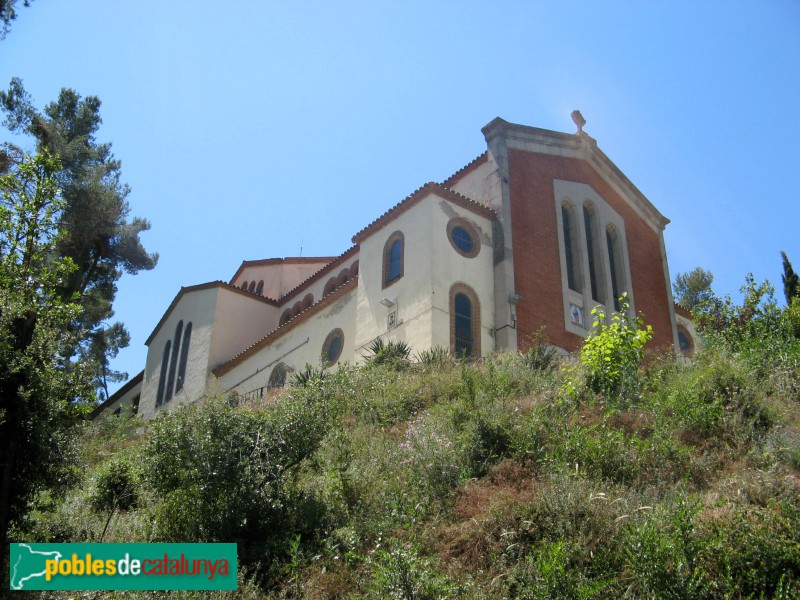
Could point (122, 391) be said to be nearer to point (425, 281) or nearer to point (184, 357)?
point (184, 357)

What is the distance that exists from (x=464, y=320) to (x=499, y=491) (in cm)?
1097

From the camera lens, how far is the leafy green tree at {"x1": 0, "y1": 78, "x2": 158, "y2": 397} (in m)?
25.5

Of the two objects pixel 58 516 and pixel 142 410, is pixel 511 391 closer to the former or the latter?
pixel 58 516

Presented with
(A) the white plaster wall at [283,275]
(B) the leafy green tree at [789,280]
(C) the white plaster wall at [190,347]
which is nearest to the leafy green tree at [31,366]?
(C) the white plaster wall at [190,347]

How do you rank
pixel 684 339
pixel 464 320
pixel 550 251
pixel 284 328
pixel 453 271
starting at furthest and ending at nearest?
pixel 684 339 → pixel 284 328 → pixel 550 251 → pixel 453 271 → pixel 464 320

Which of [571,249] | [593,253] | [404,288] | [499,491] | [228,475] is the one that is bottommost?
[499,491]

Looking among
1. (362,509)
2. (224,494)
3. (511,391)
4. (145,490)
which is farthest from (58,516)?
(511,391)

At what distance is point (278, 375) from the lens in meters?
25.6

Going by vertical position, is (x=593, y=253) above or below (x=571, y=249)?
above

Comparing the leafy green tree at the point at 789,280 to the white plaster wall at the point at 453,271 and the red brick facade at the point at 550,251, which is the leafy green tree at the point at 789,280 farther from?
the white plaster wall at the point at 453,271

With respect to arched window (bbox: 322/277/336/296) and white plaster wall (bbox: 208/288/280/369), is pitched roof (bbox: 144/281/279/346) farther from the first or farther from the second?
→ arched window (bbox: 322/277/336/296)

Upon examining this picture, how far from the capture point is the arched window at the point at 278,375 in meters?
25.3

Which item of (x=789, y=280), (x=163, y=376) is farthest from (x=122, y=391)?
(x=789, y=280)

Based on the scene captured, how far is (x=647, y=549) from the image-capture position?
7527 mm
